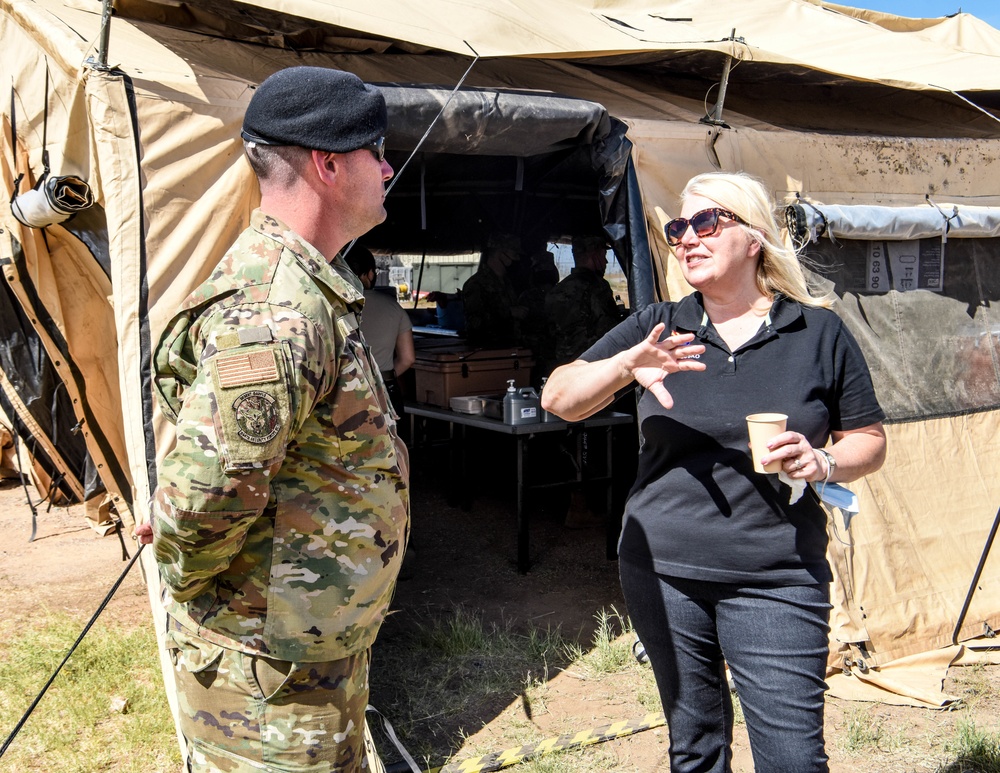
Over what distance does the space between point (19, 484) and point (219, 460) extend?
23.4ft

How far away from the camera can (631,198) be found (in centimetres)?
379

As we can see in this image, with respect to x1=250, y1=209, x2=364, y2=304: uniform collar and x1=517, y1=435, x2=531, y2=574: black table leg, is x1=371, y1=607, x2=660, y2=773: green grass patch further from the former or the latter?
x1=250, y1=209, x2=364, y2=304: uniform collar

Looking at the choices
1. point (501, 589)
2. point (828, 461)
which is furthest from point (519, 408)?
point (828, 461)

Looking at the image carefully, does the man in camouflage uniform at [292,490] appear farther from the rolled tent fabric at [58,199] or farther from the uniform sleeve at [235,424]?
the rolled tent fabric at [58,199]

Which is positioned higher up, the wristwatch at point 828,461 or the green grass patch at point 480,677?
the wristwatch at point 828,461

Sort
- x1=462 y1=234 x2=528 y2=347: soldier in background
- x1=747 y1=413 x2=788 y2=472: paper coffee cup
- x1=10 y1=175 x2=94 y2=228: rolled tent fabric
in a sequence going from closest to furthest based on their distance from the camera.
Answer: x1=747 y1=413 x2=788 y2=472: paper coffee cup < x1=10 y1=175 x2=94 y2=228: rolled tent fabric < x1=462 y1=234 x2=528 y2=347: soldier in background

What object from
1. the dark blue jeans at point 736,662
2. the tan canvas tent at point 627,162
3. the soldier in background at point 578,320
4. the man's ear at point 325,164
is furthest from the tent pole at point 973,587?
the man's ear at point 325,164

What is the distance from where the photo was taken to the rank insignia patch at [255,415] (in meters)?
1.37

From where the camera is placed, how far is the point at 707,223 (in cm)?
221

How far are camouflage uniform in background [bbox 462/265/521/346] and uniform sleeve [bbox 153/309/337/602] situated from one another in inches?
236

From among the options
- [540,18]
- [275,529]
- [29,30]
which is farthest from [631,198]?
[275,529]

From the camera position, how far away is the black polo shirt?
6.72ft

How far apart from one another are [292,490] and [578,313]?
494 cm

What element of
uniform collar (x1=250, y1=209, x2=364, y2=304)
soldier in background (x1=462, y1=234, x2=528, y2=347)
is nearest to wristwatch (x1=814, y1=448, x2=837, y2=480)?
uniform collar (x1=250, y1=209, x2=364, y2=304)
